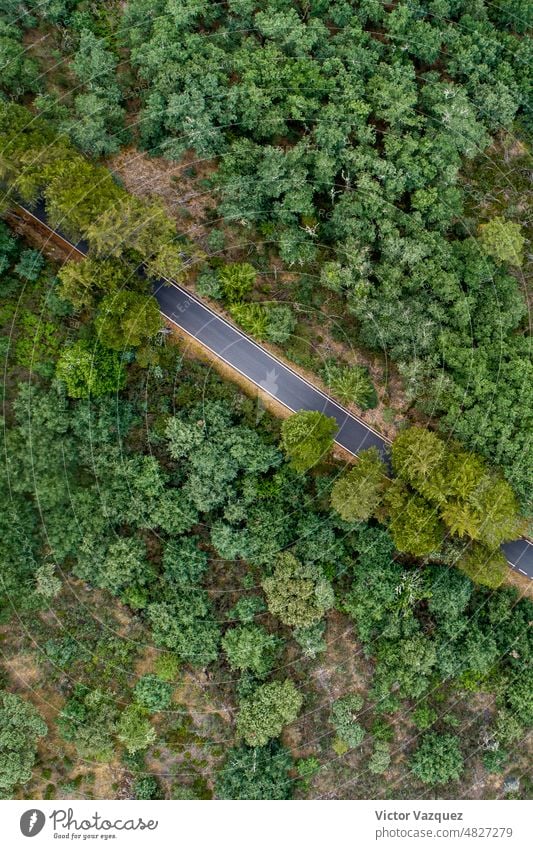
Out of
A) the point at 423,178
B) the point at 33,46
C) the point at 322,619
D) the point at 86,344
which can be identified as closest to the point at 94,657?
the point at 322,619

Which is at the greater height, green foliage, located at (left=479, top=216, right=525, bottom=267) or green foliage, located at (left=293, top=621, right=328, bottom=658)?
green foliage, located at (left=479, top=216, right=525, bottom=267)

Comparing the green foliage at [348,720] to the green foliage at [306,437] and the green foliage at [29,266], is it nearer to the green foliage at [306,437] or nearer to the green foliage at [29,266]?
the green foliage at [306,437]

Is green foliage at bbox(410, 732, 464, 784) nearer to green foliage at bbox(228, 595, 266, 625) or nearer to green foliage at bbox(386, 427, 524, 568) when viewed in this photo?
green foliage at bbox(386, 427, 524, 568)

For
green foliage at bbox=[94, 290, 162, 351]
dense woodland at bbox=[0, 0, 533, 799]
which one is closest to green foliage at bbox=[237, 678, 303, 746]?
dense woodland at bbox=[0, 0, 533, 799]

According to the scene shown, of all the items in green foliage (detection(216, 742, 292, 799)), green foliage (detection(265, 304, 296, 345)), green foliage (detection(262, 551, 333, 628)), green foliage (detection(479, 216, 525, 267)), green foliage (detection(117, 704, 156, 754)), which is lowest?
green foliage (detection(117, 704, 156, 754))

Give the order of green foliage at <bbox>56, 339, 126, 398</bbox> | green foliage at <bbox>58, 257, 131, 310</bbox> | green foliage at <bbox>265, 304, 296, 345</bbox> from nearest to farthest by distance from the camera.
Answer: green foliage at <bbox>58, 257, 131, 310</bbox> → green foliage at <bbox>56, 339, 126, 398</bbox> → green foliage at <bbox>265, 304, 296, 345</bbox>

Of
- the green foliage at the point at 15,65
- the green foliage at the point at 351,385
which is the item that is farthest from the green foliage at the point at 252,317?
the green foliage at the point at 15,65
